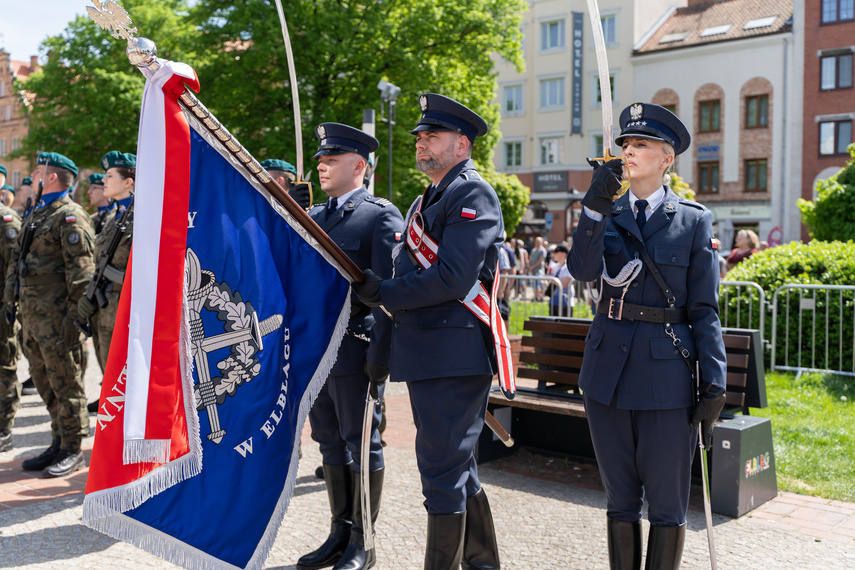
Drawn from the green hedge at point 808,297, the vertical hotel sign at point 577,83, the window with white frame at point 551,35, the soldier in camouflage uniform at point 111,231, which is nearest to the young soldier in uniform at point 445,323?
the soldier in camouflage uniform at point 111,231

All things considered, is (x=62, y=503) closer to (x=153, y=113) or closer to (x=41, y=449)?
(x=41, y=449)

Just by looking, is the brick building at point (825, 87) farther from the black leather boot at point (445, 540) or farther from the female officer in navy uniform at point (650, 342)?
the black leather boot at point (445, 540)

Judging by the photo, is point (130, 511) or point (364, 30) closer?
point (130, 511)

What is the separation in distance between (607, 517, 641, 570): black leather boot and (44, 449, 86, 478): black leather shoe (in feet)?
13.4

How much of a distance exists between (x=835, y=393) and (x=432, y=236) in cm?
653

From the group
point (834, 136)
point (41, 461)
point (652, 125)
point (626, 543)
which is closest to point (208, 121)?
point (652, 125)

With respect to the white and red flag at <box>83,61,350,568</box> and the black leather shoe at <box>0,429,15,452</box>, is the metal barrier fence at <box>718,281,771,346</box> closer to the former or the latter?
the white and red flag at <box>83,61,350,568</box>

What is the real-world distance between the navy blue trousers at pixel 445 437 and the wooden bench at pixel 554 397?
7.16ft

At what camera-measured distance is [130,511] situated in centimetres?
313

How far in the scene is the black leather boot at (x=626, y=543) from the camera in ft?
10.9

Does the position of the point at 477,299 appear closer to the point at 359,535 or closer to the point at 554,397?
the point at 359,535

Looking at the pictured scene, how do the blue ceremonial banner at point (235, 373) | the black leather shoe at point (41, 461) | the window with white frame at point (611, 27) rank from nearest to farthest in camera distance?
the blue ceremonial banner at point (235, 373) → the black leather shoe at point (41, 461) → the window with white frame at point (611, 27)

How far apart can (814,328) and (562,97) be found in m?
35.8

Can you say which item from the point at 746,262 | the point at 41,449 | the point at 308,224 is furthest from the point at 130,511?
the point at 746,262
